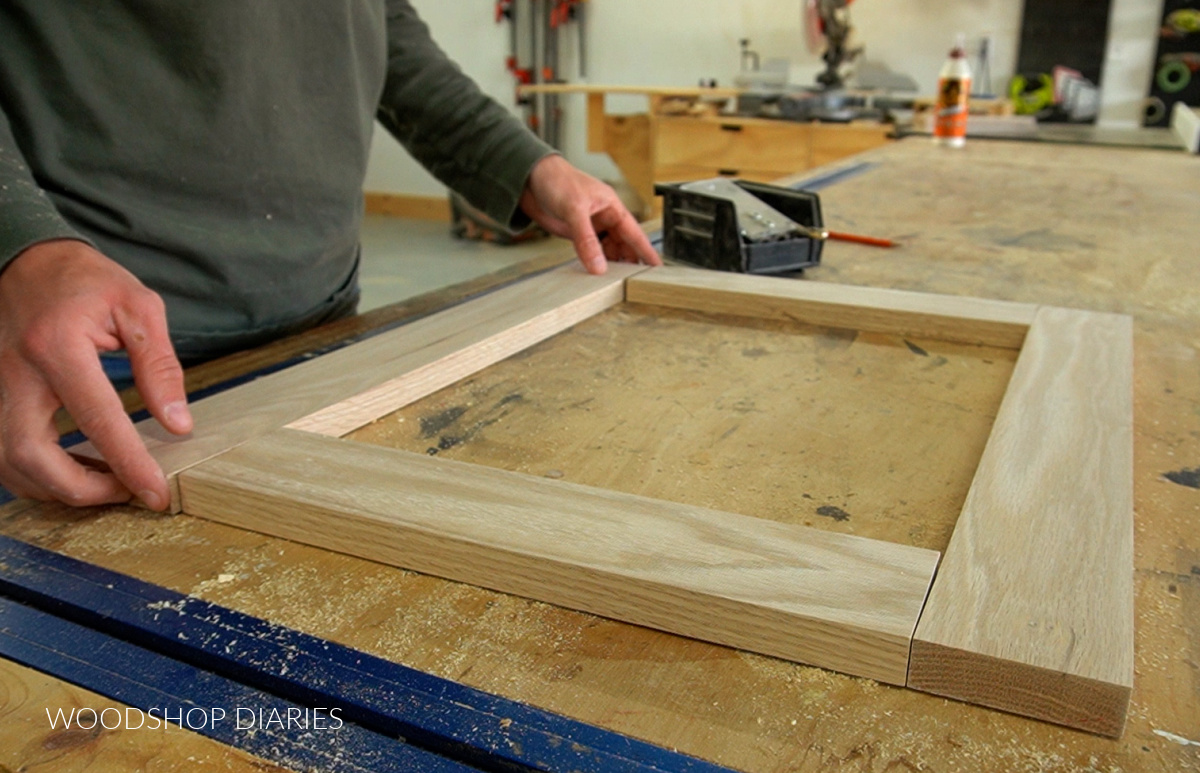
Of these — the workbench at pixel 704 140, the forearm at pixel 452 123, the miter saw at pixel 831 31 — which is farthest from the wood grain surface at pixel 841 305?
the miter saw at pixel 831 31

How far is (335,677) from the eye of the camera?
0.53 meters

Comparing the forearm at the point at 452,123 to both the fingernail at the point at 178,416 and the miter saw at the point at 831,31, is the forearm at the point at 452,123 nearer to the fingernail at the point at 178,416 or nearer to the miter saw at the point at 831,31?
the fingernail at the point at 178,416

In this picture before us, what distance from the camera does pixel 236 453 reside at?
2.39 ft

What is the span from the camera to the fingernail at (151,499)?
0.68 metres

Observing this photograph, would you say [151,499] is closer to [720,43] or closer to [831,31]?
[831,31]

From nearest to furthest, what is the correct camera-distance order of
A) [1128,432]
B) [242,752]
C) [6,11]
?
[242,752], [1128,432], [6,11]

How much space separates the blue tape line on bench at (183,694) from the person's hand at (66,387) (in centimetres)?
11

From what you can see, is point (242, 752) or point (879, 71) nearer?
point (242, 752)

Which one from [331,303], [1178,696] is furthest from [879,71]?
[1178,696]

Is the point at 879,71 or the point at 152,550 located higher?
the point at 879,71

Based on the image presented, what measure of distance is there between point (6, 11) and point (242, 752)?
2.99 ft

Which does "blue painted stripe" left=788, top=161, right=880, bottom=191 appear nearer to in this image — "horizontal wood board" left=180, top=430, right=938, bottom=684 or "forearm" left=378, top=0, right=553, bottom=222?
"forearm" left=378, top=0, right=553, bottom=222

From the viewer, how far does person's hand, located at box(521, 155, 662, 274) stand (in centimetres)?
130

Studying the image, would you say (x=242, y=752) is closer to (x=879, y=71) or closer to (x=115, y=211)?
(x=115, y=211)
